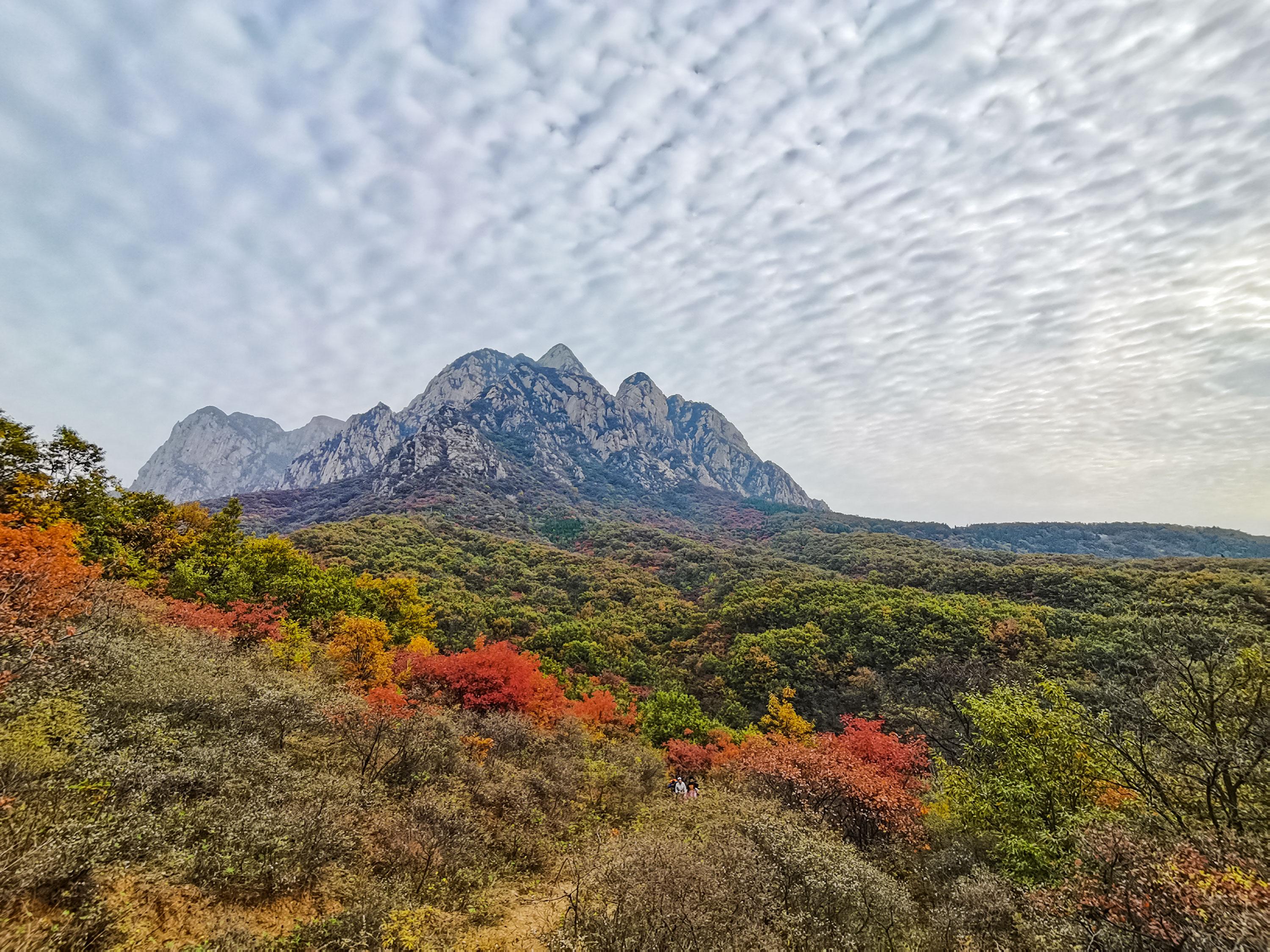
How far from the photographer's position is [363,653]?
79.6 feet

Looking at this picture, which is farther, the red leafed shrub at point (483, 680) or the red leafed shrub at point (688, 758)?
the red leafed shrub at point (688, 758)

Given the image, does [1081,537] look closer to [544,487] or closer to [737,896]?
[544,487]

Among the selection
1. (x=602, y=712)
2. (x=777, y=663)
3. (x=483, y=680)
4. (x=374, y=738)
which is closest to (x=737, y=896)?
(x=374, y=738)

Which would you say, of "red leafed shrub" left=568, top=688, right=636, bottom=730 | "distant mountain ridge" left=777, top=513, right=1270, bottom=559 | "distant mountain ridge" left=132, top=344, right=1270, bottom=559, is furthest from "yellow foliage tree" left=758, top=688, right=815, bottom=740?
"distant mountain ridge" left=777, top=513, right=1270, bottom=559

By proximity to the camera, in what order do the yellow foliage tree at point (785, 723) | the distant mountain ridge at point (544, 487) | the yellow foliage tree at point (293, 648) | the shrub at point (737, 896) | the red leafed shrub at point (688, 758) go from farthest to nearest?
the distant mountain ridge at point (544, 487), the yellow foliage tree at point (785, 723), the red leafed shrub at point (688, 758), the yellow foliage tree at point (293, 648), the shrub at point (737, 896)

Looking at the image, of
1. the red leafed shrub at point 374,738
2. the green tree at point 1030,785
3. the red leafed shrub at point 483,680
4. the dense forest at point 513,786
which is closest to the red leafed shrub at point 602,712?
the dense forest at point 513,786

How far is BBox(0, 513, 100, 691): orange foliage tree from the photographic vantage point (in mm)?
10328

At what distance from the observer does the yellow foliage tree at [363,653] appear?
897 inches

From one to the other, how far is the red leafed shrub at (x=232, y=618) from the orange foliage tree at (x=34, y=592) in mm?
4669

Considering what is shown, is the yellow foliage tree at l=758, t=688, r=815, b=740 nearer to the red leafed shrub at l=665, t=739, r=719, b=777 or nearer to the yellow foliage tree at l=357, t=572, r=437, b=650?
the red leafed shrub at l=665, t=739, r=719, b=777

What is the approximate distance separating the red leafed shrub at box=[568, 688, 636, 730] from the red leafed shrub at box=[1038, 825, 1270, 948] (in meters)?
23.6

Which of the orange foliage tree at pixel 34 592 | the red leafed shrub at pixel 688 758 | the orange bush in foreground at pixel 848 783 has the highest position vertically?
the orange foliage tree at pixel 34 592

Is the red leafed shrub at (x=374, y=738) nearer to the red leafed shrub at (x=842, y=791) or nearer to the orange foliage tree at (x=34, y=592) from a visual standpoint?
the orange foliage tree at (x=34, y=592)

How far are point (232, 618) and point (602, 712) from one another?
860 inches
